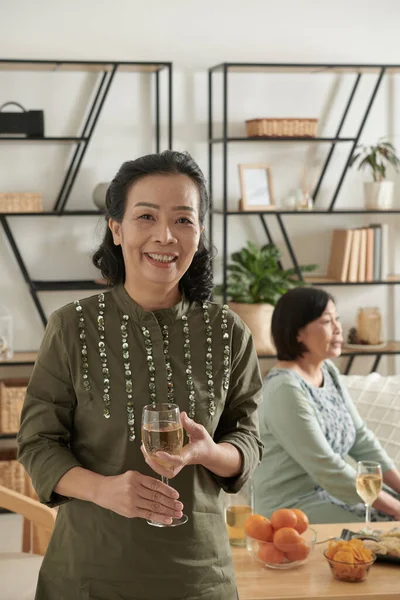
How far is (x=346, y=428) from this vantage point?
3137 millimetres

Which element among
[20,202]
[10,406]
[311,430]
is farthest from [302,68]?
[311,430]

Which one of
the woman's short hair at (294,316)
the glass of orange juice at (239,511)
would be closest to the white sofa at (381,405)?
the woman's short hair at (294,316)

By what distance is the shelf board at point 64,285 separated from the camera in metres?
4.56

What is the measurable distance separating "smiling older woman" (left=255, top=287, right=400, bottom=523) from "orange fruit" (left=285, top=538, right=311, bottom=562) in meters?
0.84

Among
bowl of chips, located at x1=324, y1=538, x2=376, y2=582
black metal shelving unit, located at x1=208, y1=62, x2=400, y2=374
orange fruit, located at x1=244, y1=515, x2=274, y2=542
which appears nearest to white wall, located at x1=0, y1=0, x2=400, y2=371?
black metal shelving unit, located at x1=208, y1=62, x2=400, y2=374

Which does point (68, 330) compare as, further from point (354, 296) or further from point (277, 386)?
point (354, 296)

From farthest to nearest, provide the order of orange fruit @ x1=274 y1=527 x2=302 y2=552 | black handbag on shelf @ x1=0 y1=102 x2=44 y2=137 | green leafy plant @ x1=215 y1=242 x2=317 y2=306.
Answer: green leafy plant @ x1=215 y1=242 x2=317 y2=306, black handbag on shelf @ x1=0 y1=102 x2=44 y2=137, orange fruit @ x1=274 y1=527 x2=302 y2=552

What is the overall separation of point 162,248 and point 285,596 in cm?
88

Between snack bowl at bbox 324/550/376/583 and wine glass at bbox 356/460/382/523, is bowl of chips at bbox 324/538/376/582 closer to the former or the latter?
snack bowl at bbox 324/550/376/583

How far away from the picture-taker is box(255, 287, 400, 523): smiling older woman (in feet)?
9.51

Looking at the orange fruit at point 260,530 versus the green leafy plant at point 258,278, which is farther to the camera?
the green leafy plant at point 258,278

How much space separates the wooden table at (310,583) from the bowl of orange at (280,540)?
3 cm

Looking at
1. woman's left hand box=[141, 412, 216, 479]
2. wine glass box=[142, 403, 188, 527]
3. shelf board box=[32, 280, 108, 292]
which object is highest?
shelf board box=[32, 280, 108, 292]

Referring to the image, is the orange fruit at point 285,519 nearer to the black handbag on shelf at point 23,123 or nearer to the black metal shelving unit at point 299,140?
the black metal shelving unit at point 299,140
